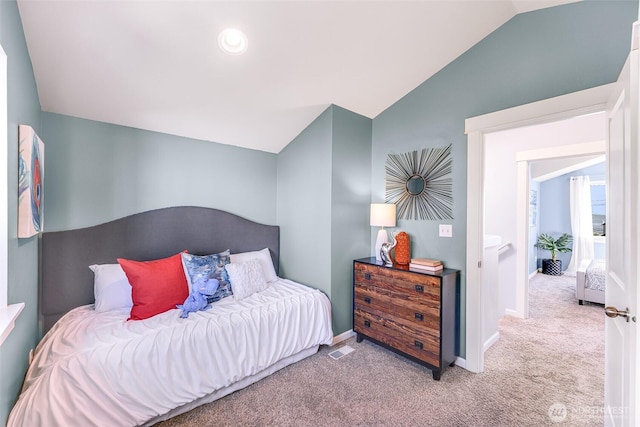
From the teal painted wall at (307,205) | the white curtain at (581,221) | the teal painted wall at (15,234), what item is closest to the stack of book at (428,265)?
the teal painted wall at (307,205)

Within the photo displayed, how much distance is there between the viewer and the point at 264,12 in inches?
64.9

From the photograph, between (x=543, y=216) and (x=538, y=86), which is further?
(x=543, y=216)

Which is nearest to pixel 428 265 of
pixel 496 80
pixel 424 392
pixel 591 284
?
pixel 424 392

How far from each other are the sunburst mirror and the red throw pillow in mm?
2116

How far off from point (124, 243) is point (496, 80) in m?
3.38

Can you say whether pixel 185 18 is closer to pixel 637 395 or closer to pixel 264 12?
pixel 264 12

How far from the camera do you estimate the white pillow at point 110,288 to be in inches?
79.3

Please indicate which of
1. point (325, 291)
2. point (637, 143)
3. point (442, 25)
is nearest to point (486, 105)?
point (442, 25)

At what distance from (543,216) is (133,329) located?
7592mm

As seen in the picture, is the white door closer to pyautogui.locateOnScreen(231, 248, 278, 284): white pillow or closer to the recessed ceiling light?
the recessed ceiling light

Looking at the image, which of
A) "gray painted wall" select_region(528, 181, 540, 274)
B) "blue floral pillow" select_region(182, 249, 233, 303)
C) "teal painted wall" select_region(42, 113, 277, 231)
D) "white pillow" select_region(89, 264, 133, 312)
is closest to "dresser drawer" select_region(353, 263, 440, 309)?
"blue floral pillow" select_region(182, 249, 233, 303)

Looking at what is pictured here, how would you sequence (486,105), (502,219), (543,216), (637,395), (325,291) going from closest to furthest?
(637,395)
(486,105)
(325,291)
(502,219)
(543,216)

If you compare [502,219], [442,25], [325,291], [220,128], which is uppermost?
[442,25]

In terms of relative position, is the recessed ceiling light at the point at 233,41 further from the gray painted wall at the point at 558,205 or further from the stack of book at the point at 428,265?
the gray painted wall at the point at 558,205
